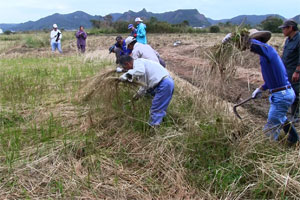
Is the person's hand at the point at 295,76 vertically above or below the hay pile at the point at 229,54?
below

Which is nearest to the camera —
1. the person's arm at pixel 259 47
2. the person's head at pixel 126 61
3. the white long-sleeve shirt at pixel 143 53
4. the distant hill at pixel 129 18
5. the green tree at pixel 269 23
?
the person's arm at pixel 259 47

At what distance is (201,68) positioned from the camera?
3418 millimetres

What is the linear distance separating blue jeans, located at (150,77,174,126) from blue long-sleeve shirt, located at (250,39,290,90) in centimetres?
118

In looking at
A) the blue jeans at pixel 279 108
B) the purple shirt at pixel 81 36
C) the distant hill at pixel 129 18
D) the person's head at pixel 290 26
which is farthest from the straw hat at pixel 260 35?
the distant hill at pixel 129 18

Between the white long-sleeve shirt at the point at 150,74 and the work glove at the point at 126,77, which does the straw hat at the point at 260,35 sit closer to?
the white long-sleeve shirt at the point at 150,74

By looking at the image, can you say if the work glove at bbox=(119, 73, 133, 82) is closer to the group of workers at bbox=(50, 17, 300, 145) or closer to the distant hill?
the group of workers at bbox=(50, 17, 300, 145)

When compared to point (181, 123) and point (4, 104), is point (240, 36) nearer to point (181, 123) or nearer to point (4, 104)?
point (181, 123)

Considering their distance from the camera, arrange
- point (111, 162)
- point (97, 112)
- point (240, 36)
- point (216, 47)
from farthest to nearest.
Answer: point (97, 112) → point (216, 47) → point (240, 36) → point (111, 162)

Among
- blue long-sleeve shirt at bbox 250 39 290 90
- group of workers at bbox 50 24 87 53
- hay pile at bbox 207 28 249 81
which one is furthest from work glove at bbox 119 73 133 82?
group of workers at bbox 50 24 87 53

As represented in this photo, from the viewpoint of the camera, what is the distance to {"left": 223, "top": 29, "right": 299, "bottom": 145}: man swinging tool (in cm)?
279

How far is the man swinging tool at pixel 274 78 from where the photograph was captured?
9.16ft

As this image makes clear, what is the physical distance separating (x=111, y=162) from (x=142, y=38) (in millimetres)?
5413

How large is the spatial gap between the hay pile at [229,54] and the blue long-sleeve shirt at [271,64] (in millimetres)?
145

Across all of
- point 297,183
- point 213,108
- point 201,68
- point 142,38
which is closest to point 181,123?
point 213,108
